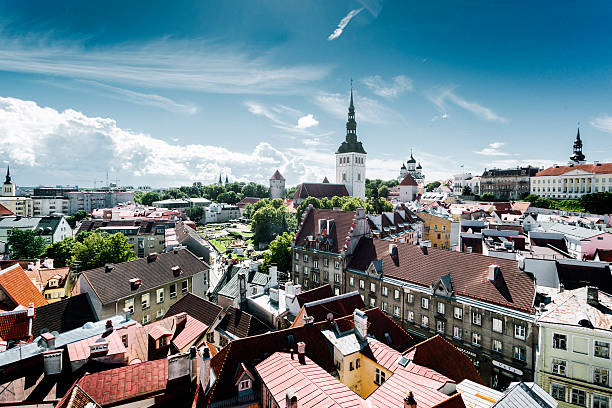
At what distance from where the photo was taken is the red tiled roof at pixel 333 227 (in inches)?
1807

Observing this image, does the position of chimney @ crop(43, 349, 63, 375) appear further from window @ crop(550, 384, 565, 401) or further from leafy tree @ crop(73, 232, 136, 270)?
leafy tree @ crop(73, 232, 136, 270)

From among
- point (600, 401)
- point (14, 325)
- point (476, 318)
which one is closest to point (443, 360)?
point (476, 318)

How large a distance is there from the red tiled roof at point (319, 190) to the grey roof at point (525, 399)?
400ft

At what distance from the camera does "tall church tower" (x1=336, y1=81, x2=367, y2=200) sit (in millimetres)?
144250

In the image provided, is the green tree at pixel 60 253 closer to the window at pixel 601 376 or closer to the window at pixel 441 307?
the window at pixel 441 307

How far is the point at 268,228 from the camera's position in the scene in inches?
3964

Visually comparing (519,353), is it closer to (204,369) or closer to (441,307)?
(441,307)

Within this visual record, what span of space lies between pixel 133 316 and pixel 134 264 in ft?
21.8

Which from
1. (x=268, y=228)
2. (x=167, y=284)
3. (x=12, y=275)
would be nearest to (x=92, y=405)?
(x=167, y=284)

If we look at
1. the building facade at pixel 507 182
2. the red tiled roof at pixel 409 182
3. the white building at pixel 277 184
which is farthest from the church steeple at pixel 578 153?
the white building at pixel 277 184

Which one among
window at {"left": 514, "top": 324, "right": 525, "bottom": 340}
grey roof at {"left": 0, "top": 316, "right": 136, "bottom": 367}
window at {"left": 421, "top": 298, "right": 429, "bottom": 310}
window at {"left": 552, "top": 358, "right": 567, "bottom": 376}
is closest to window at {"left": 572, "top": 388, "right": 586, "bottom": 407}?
window at {"left": 552, "top": 358, "right": 567, "bottom": 376}

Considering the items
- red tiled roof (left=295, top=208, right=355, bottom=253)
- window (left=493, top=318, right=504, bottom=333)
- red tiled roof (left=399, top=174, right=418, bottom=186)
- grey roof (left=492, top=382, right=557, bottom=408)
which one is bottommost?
window (left=493, top=318, right=504, bottom=333)

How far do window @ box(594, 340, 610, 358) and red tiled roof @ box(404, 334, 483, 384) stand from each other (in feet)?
30.6

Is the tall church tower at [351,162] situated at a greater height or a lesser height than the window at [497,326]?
greater
